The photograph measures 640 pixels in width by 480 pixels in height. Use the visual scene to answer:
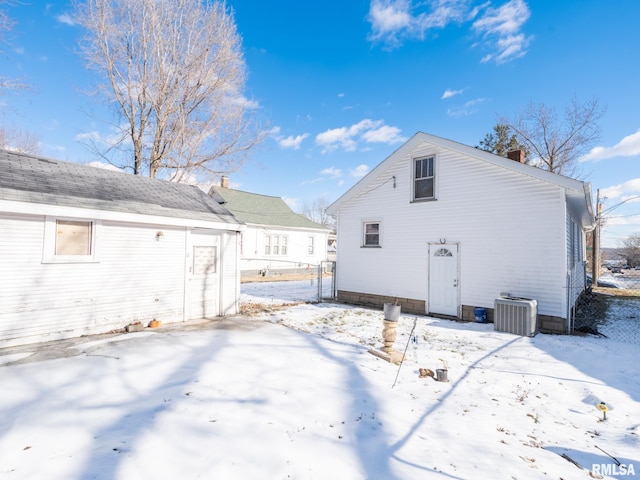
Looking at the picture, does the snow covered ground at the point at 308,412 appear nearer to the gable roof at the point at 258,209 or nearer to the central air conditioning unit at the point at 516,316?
the central air conditioning unit at the point at 516,316

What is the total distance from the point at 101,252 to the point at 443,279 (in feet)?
33.2

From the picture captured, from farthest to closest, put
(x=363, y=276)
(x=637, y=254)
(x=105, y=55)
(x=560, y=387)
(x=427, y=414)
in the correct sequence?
(x=637, y=254)
(x=105, y=55)
(x=363, y=276)
(x=560, y=387)
(x=427, y=414)

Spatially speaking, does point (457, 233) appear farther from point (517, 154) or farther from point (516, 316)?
point (517, 154)

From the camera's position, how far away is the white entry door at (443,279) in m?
10.6

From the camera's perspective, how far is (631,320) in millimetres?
10617

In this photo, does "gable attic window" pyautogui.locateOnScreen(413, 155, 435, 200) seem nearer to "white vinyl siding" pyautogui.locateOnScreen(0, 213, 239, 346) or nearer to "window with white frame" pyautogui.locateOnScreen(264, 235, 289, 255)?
"white vinyl siding" pyautogui.locateOnScreen(0, 213, 239, 346)

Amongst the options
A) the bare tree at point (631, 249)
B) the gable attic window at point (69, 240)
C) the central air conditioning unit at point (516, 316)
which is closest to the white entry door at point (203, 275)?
the gable attic window at point (69, 240)

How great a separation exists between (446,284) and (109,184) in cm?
1076

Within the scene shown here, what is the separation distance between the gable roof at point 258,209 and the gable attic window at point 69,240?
47.9 feet

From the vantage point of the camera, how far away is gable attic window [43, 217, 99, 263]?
658 cm

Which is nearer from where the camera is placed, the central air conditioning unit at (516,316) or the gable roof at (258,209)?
the central air conditioning unit at (516,316)

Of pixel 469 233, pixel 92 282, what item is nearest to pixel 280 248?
pixel 469 233

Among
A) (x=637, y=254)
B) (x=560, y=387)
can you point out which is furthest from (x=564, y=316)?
(x=637, y=254)

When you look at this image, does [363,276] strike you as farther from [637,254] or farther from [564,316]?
[637,254]
